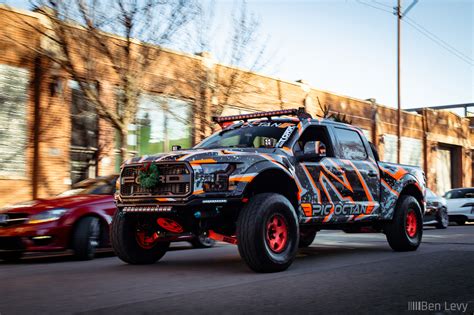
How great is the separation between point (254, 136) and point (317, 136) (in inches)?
41.1

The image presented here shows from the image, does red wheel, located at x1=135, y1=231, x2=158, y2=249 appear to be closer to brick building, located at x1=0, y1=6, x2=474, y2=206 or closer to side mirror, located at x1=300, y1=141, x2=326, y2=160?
side mirror, located at x1=300, y1=141, x2=326, y2=160

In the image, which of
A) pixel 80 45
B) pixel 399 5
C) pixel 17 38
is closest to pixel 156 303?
pixel 80 45

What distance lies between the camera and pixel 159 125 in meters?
22.4

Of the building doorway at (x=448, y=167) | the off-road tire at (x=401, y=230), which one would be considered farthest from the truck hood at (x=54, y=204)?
the building doorway at (x=448, y=167)

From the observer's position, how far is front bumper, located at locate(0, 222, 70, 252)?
30.3 feet

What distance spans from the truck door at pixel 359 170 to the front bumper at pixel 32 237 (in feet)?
14.8

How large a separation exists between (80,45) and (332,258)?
984 cm

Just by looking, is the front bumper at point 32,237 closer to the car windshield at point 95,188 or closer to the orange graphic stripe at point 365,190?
the car windshield at point 95,188

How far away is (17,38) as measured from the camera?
17.4m

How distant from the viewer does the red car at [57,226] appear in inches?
365

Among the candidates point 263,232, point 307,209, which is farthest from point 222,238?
point 307,209

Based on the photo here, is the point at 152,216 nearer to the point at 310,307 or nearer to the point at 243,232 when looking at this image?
the point at 243,232

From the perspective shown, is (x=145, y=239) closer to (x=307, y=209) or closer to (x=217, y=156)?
(x=217, y=156)

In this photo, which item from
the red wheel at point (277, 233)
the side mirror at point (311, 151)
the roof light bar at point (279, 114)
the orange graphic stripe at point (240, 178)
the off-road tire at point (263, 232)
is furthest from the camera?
the roof light bar at point (279, 114)
